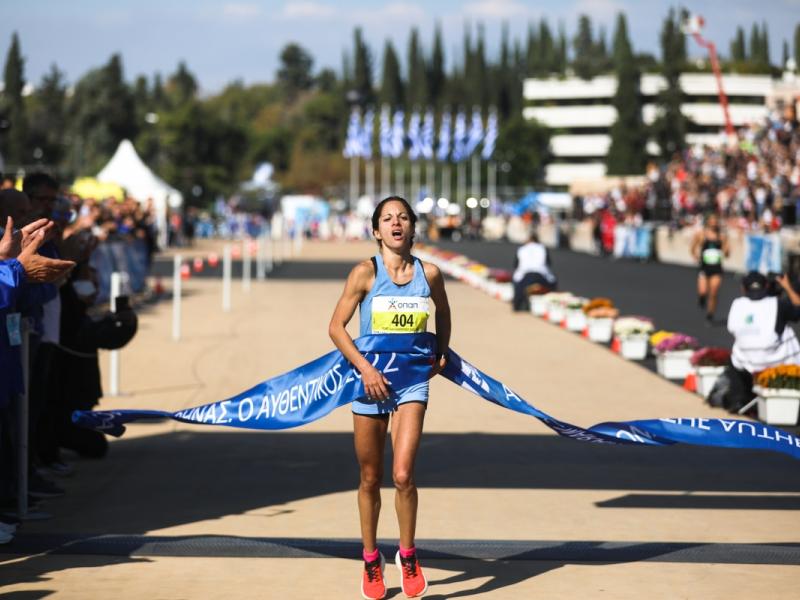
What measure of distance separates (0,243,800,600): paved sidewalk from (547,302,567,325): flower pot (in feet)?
32.7

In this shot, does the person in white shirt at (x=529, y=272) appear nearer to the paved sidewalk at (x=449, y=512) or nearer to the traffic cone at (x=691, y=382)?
the traffic cone at (x=691, y=382)

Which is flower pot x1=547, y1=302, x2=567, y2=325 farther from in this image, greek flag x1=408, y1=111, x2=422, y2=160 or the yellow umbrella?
greek flag x1=408, y1=111, x2=422, y2=160

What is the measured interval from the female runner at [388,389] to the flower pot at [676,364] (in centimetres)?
1144

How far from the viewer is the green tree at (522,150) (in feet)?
614

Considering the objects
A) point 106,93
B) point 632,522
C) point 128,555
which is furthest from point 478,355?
point 106,93

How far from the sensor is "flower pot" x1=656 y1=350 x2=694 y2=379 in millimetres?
18953

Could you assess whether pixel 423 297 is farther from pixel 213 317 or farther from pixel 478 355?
pixel 213 317

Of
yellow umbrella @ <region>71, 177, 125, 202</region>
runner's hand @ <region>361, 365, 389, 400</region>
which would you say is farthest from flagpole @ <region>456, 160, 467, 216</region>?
runner's hand @ <region>361, 365, 389, 400</region>

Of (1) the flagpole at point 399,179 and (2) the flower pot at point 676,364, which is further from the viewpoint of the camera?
(1) the flagpole at point 399,179

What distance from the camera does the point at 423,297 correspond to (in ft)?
25.5

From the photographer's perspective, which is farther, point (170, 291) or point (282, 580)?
point (170, 291)

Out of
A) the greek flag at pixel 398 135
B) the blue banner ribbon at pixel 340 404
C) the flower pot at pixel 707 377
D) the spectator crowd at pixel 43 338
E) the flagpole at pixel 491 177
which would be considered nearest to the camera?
the spectator crowd at pixel 43 338

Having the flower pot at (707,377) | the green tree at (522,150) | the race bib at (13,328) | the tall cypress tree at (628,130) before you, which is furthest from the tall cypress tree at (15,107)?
the race bib at (13,328)

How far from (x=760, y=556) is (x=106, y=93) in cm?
15598
